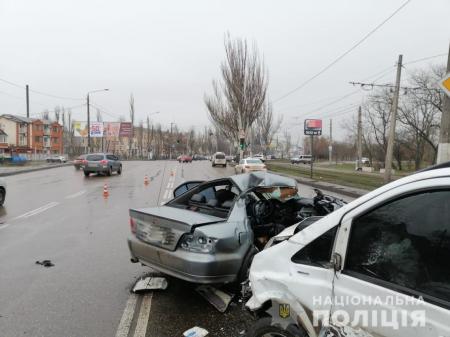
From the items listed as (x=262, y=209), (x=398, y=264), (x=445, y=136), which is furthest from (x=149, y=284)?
(x=445, y=136)

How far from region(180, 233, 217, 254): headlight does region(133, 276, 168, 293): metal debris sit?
100cm

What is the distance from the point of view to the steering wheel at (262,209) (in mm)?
5098

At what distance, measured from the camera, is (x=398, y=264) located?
1.99 meters

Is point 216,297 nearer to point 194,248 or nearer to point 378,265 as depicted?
point 194,248

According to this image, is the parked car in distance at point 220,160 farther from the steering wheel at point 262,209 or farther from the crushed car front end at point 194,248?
the crushed car front end at point 194,248

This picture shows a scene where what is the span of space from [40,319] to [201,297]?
1684 mm

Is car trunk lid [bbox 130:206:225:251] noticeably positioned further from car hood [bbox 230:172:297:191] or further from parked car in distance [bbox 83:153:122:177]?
parked car in distance [bbox 83:153:122:177]

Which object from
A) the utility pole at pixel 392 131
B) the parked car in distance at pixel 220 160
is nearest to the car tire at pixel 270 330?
the utility pole at pixel 392 131

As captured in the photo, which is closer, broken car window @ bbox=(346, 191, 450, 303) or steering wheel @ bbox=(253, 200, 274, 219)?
broken car window @ bbox=(346, 191, 450, 303)

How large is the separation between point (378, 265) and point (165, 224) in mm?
2721

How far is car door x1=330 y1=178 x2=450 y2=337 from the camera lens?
1.77 meters

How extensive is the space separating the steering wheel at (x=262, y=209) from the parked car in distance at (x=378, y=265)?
8.38 feet

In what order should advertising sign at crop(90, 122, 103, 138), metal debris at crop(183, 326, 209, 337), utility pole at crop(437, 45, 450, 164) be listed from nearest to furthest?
metal debris at crop(183, 326, 209, 337) < utility pole at crop(437, 45, 450, 164) < advertising sign at crop(90, 122, 103, 138)

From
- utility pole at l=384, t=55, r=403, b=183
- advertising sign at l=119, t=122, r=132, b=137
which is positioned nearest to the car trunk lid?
utility pole at l=384, t=55, r=403, b=183
